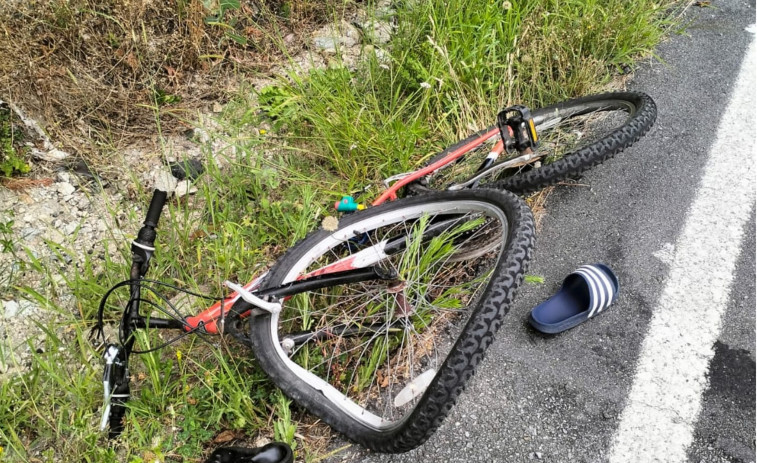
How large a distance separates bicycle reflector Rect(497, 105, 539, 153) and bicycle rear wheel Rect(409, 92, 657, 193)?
0.09 meters

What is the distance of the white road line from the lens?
184 cm

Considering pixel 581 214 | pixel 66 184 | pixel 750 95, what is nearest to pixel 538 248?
pixel 581 214

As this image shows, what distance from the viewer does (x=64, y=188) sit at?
2807 millimetres

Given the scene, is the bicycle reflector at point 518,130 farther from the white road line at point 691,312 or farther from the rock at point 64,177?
the rock at point 64,177

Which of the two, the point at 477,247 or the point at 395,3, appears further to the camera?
the point at 395,3

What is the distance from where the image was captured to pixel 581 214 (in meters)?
2.67

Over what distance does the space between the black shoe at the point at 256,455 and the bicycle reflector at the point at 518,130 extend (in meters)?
1.69

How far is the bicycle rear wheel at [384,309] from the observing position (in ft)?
6.01

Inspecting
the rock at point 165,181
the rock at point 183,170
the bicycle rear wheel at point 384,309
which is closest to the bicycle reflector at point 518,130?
the bicycle rear wheel at point 384,309

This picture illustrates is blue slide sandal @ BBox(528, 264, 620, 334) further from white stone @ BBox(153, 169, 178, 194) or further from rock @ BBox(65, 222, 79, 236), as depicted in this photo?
rock @ BBox(65, 222, 79, 236)

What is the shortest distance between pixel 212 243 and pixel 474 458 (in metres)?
1.48

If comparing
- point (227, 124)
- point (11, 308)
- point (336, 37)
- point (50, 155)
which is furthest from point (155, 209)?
point (336, 37)

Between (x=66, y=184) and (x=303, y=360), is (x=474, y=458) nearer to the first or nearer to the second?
(x=303, y=360)

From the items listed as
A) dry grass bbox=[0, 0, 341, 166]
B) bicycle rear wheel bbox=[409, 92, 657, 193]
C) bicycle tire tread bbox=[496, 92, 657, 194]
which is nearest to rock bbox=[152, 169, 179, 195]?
dry grass bbox=[0, 0, 341, 166]
